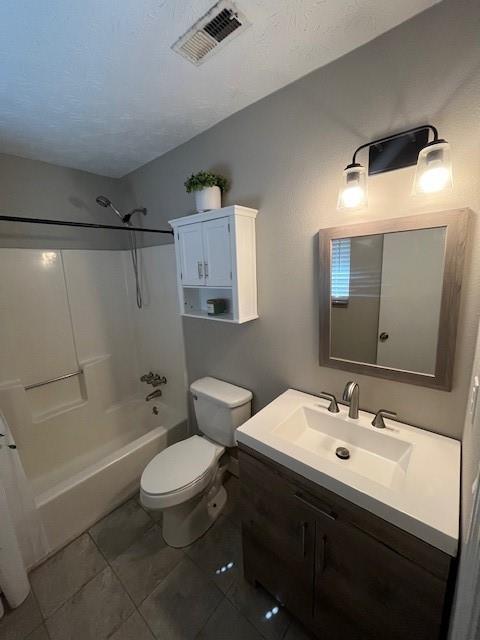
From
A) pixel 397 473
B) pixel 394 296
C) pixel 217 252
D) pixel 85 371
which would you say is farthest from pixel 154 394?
pixel 394 296

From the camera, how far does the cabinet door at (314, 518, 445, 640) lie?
77 cm

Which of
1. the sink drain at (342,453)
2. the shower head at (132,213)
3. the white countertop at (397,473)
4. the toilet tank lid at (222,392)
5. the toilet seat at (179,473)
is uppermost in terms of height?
the shower head at (132,213)

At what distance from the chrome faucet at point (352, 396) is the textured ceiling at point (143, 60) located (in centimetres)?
140

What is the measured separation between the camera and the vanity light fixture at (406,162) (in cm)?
89

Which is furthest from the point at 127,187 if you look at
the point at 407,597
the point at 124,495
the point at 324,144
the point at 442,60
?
the point at 407,597

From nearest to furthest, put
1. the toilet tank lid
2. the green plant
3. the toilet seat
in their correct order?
the toilet seat
the green plant
the toilet tank lid

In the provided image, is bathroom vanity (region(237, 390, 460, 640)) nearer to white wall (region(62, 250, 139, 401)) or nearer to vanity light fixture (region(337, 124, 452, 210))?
vanity light fixture (region(337, 124, 452, 210))

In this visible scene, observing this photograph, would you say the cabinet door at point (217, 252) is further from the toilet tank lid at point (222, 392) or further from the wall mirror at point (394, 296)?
the toilet tank lid at point (222, 392)

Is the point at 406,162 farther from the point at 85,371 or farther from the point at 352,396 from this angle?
the point at 85,371

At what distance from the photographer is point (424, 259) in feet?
3.45

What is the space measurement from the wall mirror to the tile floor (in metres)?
1.23

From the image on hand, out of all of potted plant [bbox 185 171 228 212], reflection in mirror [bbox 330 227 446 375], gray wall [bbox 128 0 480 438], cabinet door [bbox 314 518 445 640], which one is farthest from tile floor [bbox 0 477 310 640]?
potted plant [bbox 185 171 228 212]

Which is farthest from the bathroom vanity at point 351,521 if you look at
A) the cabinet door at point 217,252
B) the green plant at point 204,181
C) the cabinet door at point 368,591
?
the green plant at point 204,181

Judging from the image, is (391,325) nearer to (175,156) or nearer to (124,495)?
(175,156)
